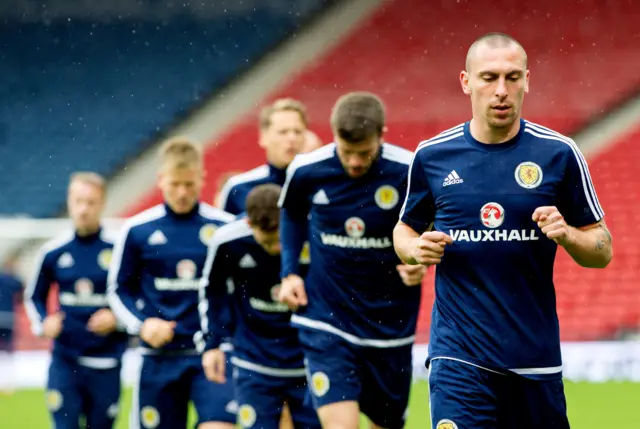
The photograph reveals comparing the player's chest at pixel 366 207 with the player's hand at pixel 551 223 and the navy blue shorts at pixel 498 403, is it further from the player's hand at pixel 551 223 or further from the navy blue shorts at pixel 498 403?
the player's hand at pixel 551 223

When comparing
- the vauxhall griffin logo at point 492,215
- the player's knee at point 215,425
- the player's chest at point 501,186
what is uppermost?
the player's chest at point 501,186

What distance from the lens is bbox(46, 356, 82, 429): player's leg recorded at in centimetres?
829

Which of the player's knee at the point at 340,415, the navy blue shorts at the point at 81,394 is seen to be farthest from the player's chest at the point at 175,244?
the player's knee at the point at 340,415

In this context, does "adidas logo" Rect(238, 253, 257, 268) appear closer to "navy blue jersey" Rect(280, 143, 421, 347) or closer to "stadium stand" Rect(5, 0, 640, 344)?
"navy blue jersey" Rect(280, 143, 421, 347)

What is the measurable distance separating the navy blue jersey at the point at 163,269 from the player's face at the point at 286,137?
566 mm

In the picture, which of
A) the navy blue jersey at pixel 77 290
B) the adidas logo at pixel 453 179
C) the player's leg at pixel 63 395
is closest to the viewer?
the adidas logo at pixel 453 179

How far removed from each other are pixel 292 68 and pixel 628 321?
21.1 feet

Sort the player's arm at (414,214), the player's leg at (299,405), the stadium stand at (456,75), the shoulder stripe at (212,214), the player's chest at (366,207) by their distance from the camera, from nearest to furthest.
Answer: the player's arm at (414,214)
the player's chest at (366,207)
the player's leg at (299,405)
the shoulder stripe at (212,214)
the stadium stand at (456,75)

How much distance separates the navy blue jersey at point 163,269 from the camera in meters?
7.42

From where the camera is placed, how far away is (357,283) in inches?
246

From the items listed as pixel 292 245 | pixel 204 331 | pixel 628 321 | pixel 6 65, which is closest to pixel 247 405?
pixel 204 331

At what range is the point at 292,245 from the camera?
644cm

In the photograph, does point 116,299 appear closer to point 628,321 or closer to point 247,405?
point 247,405

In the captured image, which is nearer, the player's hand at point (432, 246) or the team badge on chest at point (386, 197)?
the player's hand at point (432, 246)
